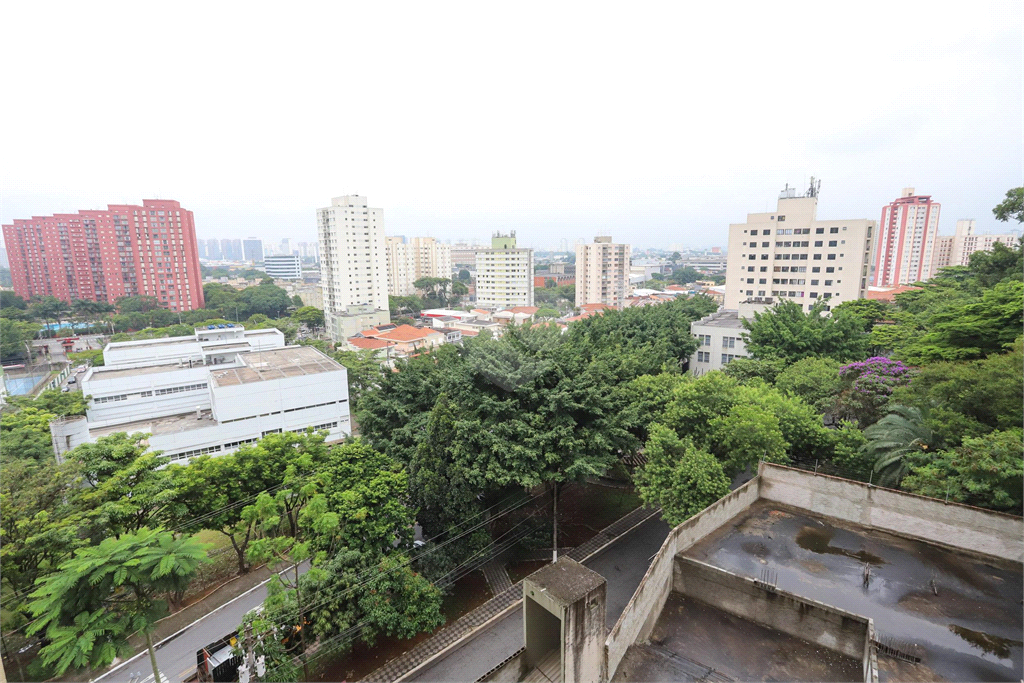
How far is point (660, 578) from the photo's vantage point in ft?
24.7

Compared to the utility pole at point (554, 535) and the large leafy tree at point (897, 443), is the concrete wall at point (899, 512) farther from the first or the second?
the utility pole at point (554, 535)

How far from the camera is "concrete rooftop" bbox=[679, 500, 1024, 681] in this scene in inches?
240

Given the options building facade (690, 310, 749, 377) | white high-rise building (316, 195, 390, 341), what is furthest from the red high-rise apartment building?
building facade (690, 310, 749, 377)

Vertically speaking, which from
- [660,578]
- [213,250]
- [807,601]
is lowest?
[660,578]

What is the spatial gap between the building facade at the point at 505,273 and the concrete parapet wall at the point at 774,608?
6034cm

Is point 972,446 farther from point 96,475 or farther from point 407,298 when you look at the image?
point 407,298

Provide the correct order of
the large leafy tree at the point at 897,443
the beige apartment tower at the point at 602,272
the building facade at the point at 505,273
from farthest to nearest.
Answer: the beige apartment tower at the point at 602,272 → the building facade at the point at 505,273 → the large leafy tree at the point at 897,443

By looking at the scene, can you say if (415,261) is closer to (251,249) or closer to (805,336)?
(805,336)

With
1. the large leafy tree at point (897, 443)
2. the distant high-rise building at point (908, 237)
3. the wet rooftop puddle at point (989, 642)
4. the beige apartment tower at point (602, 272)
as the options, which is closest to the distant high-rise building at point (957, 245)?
the distant high-rise building at point (908, 237)

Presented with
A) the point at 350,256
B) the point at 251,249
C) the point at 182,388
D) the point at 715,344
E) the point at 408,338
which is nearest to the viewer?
the point at 182,388

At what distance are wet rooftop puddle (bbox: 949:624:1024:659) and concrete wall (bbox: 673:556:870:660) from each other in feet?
4.46

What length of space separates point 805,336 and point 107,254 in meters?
65.9

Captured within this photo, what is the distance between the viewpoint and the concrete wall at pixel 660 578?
637 cm

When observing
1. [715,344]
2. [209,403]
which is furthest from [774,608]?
[209,403]
